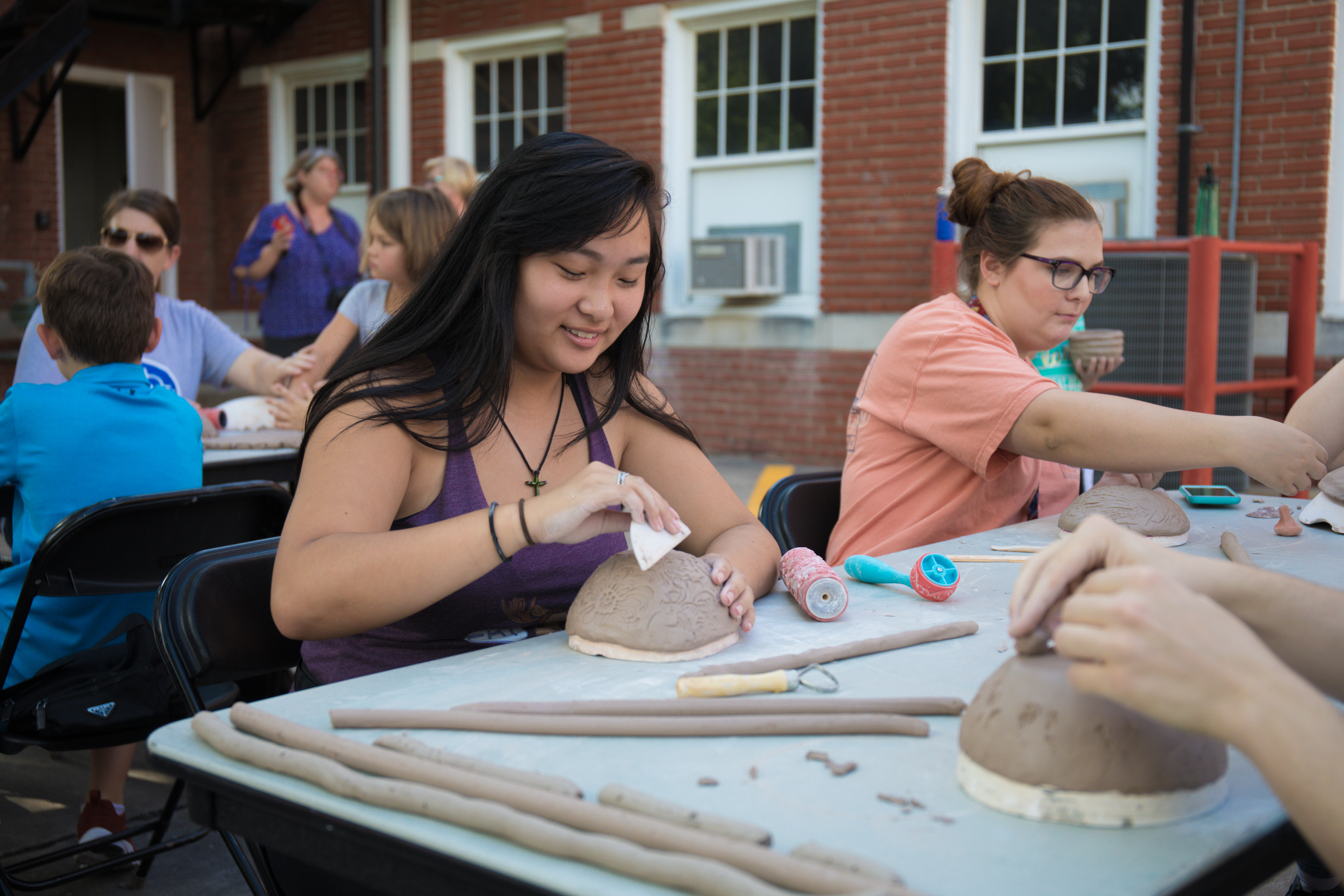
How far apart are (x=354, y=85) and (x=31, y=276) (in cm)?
331

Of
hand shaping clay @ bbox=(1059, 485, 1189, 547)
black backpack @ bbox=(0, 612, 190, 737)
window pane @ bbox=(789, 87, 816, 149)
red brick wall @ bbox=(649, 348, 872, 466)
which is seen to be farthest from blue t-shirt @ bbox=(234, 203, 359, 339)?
hand shaping clay @ bbox=(1059, 485, 1189, 547)

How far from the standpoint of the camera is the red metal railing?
5.46m

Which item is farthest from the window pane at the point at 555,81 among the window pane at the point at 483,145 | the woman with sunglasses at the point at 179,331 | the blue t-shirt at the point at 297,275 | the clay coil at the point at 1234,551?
the clay coil at the point at 1234,551

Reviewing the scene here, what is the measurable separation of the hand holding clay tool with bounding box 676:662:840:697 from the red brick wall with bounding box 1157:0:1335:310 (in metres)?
6.00

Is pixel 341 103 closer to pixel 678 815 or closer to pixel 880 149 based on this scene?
Answer: pixel 880 149

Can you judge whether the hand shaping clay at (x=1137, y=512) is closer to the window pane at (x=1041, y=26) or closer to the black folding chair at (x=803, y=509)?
the black folding chair at (x=803, y=509)

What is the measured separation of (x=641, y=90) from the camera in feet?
28.2

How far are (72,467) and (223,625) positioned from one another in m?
1.16

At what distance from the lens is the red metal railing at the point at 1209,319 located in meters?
5.46

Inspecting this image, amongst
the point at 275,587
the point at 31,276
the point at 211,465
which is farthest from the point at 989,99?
the point at 31,276

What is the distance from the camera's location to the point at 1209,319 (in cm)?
547

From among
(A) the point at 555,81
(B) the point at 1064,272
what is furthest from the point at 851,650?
(A) the point at 555,81

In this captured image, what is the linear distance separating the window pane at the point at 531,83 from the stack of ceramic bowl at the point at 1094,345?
7.01 m

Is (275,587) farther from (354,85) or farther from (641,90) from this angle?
(354,85)
